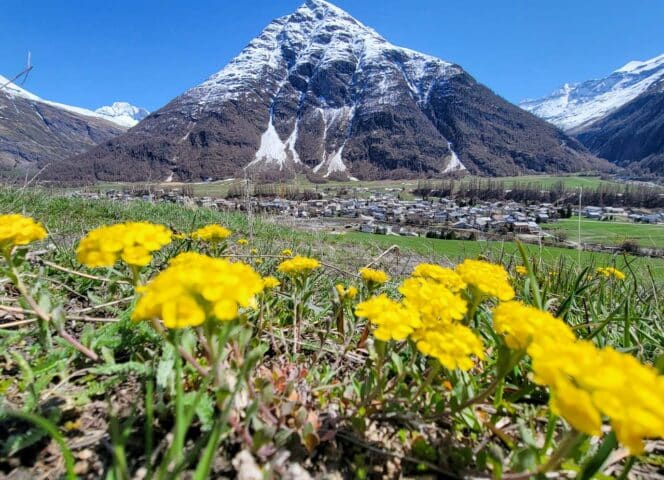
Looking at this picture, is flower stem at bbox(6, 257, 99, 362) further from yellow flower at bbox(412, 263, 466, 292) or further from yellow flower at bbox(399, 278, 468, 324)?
yellow flower at bbox(412, 263, 466, 292)

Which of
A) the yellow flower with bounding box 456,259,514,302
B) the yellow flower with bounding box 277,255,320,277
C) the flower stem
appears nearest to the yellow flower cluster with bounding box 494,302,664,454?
the yellow flower with bounding box 456,259,514,302

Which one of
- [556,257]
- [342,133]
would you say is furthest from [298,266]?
[342,133]

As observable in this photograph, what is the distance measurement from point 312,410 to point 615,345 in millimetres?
2204

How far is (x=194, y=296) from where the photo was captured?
3.28 feet

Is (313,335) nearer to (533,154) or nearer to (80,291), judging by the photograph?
(80,291)

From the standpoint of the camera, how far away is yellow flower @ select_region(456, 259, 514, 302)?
1.55m

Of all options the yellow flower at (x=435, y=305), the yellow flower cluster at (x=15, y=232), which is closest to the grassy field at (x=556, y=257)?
the yellow flower at (x=435, y=305)

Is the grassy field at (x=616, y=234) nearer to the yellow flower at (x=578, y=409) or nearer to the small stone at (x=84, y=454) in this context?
the yellow flower at (x=578, y=409)

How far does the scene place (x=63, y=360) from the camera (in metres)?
1.53

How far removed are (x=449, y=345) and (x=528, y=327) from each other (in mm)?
252

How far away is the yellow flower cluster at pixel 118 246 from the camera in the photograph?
4.02 feet

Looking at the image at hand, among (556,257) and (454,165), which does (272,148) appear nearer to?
(454,165)

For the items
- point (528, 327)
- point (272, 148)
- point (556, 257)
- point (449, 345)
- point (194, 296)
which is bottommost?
point (556, 257)

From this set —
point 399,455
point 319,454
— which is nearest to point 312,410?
point 319,454
